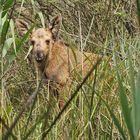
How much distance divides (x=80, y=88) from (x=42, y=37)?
5.68 m

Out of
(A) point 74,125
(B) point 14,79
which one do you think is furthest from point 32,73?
(A) point 74,125

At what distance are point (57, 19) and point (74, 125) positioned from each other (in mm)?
3738

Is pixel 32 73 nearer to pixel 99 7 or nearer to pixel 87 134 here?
pixel 99 7

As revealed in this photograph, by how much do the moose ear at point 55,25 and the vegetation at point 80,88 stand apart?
193 mm

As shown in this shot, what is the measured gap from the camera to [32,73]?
22.1 ft

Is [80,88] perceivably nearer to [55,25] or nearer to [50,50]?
[55,25]

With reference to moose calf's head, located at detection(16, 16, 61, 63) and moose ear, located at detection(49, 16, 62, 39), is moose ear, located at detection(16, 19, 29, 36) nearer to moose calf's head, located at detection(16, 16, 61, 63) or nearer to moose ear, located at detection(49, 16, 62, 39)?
moose calf's head, located at detection(16, 16, 61, 63)

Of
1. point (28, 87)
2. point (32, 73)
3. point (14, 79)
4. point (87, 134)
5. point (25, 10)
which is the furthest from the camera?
point (25, 10)

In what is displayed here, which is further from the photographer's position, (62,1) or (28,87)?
(62,1)

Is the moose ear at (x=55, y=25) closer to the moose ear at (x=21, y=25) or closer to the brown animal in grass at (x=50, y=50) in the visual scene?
the brown animal in grass at (x=50, y=50)

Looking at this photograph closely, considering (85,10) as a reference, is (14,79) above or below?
below

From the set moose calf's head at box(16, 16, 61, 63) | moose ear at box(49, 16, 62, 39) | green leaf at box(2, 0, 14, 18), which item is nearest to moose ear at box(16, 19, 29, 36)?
moose calf's head at box(16, 16, 61, 63)

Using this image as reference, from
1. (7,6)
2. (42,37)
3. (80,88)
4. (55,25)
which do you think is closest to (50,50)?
(42,37)

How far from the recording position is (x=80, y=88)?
1889mm
